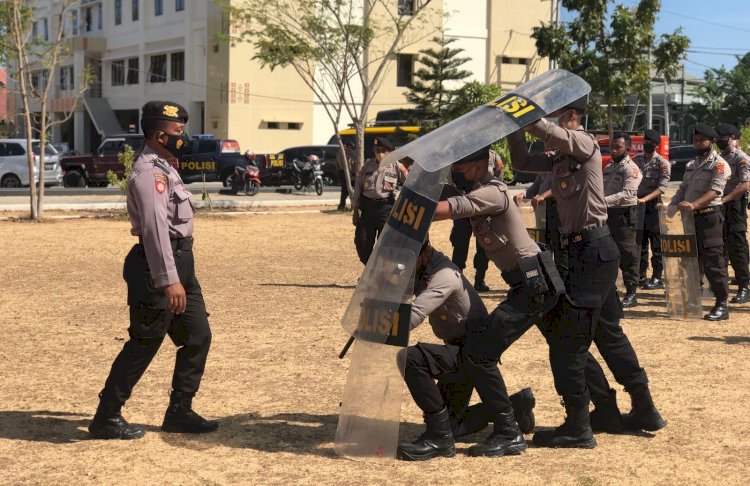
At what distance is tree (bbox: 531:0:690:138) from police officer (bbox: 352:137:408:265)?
70.2 ft

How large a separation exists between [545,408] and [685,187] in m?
4.71

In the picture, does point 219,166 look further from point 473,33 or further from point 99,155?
point 473,33

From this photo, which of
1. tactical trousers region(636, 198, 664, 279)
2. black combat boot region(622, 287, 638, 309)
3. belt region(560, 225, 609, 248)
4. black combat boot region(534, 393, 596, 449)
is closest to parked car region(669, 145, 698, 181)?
tactical trousers region(636, 198, 664, 279)

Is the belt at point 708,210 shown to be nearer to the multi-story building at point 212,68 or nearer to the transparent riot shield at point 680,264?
the transparent riot shield at point 680,264

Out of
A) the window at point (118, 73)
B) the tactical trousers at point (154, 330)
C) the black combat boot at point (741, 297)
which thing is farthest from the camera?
the window at point (118, 73)

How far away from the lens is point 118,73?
57938 mm

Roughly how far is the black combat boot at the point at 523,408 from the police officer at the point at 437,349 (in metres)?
0.22

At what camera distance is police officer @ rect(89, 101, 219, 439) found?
18.6 ft

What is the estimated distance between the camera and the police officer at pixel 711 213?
10.3 metres

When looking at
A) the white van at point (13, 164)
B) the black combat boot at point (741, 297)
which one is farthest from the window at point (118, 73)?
the black combat boot at point (741, 297)

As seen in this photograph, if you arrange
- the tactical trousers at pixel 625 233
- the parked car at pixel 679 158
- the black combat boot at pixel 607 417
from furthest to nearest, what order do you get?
the parked car at pixel 679 158 → the tactical trousers at pixel 625 233 → the black combat boot at pixel 607 417

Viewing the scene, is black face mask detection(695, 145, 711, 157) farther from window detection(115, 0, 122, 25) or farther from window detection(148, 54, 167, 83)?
window detection(115, 0, 122, 25)

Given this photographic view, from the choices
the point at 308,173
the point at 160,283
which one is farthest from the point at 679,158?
the point at 160,283

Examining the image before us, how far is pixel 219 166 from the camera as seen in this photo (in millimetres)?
34594
